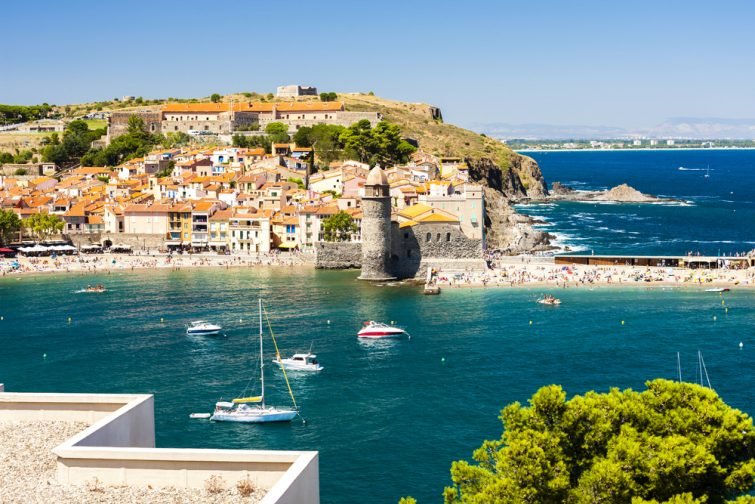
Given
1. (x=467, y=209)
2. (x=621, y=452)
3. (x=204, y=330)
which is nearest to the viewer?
(x=621, y=452)

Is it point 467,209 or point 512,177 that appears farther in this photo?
point 512,177

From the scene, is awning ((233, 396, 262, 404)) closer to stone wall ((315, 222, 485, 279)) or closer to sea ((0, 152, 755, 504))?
sea ((0, 152, 755, 504))

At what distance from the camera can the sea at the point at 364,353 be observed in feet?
93.5

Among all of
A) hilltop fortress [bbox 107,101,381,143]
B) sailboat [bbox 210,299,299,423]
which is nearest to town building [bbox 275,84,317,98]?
hilltop fortress [bbox 107,101,381,143]

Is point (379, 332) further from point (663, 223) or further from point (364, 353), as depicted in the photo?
point (663, 223)

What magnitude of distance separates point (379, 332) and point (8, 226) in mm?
43175

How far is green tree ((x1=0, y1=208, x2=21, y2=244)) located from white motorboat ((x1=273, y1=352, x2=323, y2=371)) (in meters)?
44.3

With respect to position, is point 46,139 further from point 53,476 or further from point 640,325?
point 53,476

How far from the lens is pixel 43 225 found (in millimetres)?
74625

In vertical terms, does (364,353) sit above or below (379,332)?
below

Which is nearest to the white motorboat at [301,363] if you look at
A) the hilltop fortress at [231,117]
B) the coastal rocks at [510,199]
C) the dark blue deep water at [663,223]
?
the coastal rocks at [510,199]

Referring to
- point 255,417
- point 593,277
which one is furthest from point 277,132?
point 255,417

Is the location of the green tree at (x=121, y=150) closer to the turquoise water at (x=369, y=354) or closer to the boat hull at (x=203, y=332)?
the turquoise water at (x=369, y=354)

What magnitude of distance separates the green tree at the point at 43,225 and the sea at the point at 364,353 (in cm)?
1401
